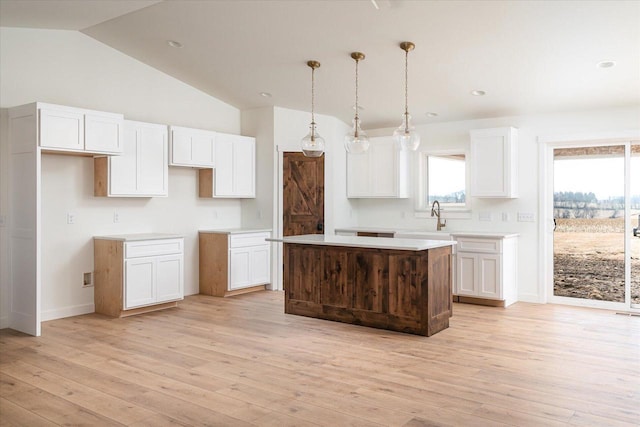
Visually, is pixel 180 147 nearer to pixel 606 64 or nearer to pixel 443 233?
pixel 443 233

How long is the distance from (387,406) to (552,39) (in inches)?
140

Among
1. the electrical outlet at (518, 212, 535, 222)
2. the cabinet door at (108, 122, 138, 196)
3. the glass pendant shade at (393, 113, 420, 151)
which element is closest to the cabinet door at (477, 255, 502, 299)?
the electrical outlet at (518, 212, 535, 222)

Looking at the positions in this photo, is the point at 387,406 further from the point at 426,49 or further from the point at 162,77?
the point at 162,77

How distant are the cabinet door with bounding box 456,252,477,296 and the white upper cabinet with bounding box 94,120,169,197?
3813 millimetres

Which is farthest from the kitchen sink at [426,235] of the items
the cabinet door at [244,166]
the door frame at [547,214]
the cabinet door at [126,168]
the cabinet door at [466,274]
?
the cabinet door at [126,168]

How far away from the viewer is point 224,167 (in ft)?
23.4

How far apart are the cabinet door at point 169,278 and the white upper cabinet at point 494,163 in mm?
3893

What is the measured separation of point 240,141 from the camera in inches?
289

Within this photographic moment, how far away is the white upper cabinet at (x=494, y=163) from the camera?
21.2ft

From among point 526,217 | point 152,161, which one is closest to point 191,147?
point 152,161

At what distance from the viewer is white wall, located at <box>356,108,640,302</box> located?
614 centimetres

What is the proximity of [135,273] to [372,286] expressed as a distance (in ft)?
8.69

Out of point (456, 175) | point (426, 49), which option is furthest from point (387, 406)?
point (456, 175)

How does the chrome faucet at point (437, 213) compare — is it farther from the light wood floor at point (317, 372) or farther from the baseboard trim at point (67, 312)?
the baseboard trim at point (67, 312)
